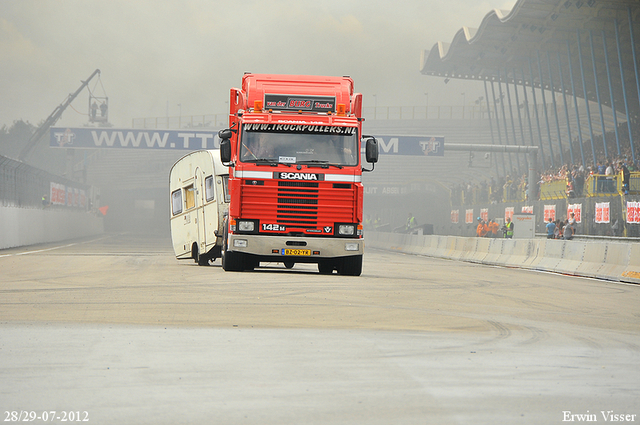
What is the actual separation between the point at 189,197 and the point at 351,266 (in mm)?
5489

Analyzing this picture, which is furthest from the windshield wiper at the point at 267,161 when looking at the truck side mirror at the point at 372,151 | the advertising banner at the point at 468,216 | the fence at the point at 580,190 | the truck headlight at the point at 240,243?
the advertising banner at the point at 468,216

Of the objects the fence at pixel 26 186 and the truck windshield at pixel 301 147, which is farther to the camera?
the fence at pixel 26 186

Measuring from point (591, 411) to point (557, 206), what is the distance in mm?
32456

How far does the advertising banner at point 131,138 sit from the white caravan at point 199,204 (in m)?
36.7

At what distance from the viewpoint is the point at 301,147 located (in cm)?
1583

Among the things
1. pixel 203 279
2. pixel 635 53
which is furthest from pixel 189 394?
pixel 635 53

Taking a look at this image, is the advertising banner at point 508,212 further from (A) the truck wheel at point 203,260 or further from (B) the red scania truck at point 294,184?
(B) the red scania truck at point 294,184

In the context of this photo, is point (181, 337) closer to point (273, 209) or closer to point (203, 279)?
point (203, 279)

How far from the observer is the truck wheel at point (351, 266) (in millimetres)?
16781

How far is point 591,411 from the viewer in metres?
4.79

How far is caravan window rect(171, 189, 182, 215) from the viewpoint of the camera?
843 inches

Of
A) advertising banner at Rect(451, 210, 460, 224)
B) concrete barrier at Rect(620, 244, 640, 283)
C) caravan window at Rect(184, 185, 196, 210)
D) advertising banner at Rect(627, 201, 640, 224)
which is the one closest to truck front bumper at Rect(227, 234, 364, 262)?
caravan window at Rect(184, 185, 196, 210)

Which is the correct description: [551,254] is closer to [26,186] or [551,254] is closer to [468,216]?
[26,186]

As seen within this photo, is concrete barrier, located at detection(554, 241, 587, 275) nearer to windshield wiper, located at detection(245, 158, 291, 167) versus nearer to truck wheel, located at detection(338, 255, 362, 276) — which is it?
truck wheel, located at detection(338, 255, 362, 276)
